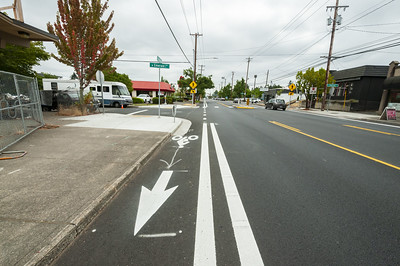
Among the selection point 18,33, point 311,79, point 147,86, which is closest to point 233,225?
point 18,33

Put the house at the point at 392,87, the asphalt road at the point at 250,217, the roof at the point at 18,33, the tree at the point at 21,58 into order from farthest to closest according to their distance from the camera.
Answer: the house at the point at 392,87
the tree at the point at 21,58
the roof at the point at 18,33
the asphalt road at the point at 250,217

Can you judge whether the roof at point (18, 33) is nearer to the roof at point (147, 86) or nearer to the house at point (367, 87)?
the house at point (367, 87)

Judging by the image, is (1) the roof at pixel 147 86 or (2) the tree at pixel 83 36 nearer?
(2) the tree at pixel 83 36

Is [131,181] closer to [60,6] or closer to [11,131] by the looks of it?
[11,131]

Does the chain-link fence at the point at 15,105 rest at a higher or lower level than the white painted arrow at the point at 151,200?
higher

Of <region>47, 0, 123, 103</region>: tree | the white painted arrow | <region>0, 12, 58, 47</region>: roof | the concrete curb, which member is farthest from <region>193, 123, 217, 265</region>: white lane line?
<region>47, 0, 123, 103</region>: tree

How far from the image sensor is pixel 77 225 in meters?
2.09

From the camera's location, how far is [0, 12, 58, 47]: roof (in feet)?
21.8

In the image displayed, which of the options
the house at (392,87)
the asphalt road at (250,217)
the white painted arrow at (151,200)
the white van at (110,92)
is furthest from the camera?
the house at (392,87)

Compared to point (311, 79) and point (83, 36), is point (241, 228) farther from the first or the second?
point (311, 79)

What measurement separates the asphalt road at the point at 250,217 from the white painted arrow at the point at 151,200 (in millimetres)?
16

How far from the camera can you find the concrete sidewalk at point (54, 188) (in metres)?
1.82

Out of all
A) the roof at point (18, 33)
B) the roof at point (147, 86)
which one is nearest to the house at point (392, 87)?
the roof at point (18, 33)

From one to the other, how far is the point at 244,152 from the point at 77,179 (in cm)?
408
